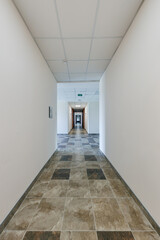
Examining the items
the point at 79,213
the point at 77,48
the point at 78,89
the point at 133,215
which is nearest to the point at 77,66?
the point at 77,48

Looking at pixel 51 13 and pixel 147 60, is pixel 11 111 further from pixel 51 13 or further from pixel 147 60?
pixel 147 60

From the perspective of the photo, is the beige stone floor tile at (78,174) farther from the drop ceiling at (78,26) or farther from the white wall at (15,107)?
the drop ceiling at (78,26)

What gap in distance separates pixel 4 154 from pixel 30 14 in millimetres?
2227

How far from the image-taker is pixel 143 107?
1834mm

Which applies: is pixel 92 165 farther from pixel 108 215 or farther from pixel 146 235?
pixel 146 235

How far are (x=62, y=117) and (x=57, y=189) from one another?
9.23 metres

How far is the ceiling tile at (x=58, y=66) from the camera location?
375cm

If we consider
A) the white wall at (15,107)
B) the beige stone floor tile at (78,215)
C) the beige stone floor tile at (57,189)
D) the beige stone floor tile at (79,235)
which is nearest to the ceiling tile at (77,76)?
the white wall at (15,107)

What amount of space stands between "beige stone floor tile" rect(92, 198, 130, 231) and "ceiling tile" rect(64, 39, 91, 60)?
3.19m

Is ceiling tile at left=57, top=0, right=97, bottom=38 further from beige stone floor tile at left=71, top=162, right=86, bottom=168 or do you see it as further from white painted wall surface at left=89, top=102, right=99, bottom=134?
white painted wall surface at left=89, top=102, right=99, bottom=134

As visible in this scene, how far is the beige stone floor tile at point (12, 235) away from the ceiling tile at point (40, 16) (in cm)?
314

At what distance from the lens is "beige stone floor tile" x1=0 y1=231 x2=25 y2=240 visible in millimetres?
1472

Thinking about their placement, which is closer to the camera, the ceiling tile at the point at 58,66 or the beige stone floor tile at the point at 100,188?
the beige stone floor tile at the point at 100,188

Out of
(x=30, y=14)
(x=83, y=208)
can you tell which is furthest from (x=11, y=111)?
(x=83, y=208)
